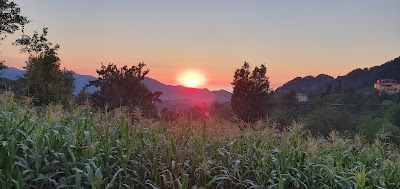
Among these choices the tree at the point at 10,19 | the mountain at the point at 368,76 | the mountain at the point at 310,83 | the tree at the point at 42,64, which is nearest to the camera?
the tree at the point at 42,64

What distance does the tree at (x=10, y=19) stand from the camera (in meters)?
13.7

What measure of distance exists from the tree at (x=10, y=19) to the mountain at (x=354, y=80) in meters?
15.1

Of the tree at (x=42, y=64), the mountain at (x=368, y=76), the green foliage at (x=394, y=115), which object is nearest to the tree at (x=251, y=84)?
the green foliage at (x=394, y=115)

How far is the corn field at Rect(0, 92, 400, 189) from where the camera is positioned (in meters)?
2.01

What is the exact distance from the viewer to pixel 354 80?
27.9 metres

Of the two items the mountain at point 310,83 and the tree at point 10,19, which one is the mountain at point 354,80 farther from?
the tree at point 10,19

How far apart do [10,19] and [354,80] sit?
22.4m

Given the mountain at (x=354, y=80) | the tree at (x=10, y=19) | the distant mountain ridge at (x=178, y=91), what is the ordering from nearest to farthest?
the distant mountain ridge at (x=178, y=91)
the tree at (x=10, y=19)
the mountain at (x=354, y=80)

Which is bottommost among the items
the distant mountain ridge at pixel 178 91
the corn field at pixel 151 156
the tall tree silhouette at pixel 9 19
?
the corn field at pixel 151 156

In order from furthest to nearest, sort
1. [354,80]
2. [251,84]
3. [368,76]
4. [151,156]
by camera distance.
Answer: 1. [354,80]
2. [368,76]
3. [251,84]
4. [151,156]

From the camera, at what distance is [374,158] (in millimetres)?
3324

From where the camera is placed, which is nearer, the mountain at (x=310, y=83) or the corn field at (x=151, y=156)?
the corn field at (x=151, y=156)

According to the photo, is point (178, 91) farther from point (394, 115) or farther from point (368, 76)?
point (368, 76)

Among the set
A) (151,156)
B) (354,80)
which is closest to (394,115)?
(354,80)
